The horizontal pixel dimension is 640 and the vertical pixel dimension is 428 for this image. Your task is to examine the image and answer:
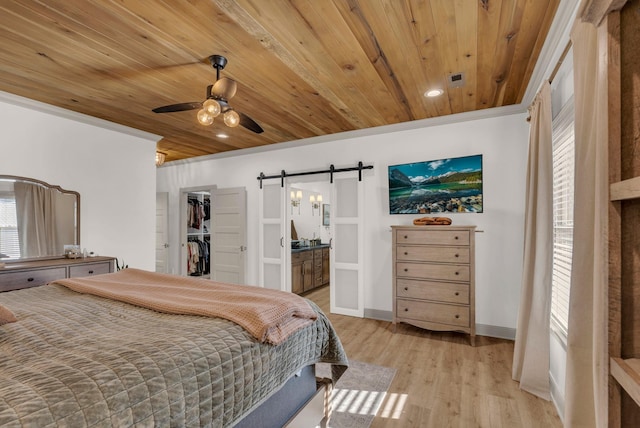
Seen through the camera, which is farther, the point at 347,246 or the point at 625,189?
the point at 347,246

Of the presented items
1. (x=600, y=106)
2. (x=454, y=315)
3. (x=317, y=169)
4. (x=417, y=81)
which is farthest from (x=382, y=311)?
(x=600, y=106)

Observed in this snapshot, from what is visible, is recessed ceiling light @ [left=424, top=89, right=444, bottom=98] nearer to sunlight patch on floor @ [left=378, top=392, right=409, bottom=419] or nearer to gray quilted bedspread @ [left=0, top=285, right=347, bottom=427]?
gray quilted bedspread @ [left=0, top=285, right=347, bottom=427]

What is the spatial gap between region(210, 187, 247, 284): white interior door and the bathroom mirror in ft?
7.31

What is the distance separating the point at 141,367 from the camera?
999 mm

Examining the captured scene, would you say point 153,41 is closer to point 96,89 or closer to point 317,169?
point 96,89

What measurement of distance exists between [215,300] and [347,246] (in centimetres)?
292

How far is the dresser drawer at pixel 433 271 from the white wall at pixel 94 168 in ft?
11.1

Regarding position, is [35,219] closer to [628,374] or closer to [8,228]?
[8,228]

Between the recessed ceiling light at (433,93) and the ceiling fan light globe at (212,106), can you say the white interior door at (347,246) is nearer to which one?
the recessed ceiling light at (433,93)

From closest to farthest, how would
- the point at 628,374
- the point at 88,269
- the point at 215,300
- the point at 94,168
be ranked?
the point at 628,374
the point at 215,300
the point at 88,269
the point at 94,168

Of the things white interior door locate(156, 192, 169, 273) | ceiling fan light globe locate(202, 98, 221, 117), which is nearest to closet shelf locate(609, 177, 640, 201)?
ceiling fan light globe locate(202, 98, 221, 117)

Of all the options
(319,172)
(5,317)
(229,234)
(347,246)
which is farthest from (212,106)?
(229,234)

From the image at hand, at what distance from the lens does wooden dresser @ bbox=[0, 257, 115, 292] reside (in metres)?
2.71

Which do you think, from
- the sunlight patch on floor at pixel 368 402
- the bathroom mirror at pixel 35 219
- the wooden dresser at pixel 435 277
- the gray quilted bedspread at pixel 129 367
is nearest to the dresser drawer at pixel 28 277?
the bathroom mirror at pixel 35 219
